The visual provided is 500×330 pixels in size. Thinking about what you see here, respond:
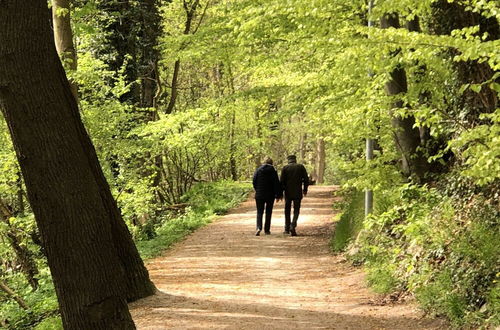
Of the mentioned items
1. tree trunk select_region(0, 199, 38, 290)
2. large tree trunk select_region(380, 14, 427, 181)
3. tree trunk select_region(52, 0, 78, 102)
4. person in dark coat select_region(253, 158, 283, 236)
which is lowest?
tree trunk select_region(0, 199, 38, 290)

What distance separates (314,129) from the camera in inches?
706

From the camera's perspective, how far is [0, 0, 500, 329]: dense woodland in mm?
5059

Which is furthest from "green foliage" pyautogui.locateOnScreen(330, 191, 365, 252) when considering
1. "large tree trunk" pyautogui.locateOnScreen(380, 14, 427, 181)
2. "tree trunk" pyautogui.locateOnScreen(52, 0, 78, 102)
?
"tree trunk" pyautogui.locateOnScreen(52, 0, 78, 102)

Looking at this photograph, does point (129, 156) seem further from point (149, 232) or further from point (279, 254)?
point (279, 254)

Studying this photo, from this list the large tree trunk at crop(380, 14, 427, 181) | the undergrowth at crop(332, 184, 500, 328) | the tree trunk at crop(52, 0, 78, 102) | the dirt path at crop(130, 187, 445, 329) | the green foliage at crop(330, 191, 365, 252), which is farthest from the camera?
the green foliage at crop(330, 191, 365, 252)

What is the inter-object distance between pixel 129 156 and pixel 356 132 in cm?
749

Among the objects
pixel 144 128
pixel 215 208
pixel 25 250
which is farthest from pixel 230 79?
pixel 25 250

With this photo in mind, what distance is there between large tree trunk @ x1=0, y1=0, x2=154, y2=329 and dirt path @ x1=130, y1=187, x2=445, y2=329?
1.52 meters

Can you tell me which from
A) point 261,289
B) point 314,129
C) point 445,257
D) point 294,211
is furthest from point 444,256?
point 314,129

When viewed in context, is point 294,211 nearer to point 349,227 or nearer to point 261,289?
point 349,227

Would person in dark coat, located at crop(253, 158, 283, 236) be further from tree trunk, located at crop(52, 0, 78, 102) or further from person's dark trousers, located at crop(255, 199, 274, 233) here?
tree trunk, located at crop(52, 0, 78, 102)

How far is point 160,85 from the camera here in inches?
859

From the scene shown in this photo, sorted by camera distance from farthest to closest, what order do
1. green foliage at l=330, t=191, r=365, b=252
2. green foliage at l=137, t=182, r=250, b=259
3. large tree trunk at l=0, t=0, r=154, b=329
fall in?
1. green foliage at l=137, t=182, r=250, b=259
2. green foliage at l=330, t=191, r=365, b=252
3. large tree trunk at l=0, t=0, r=154, b=329

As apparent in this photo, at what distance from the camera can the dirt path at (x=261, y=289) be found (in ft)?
22.3
